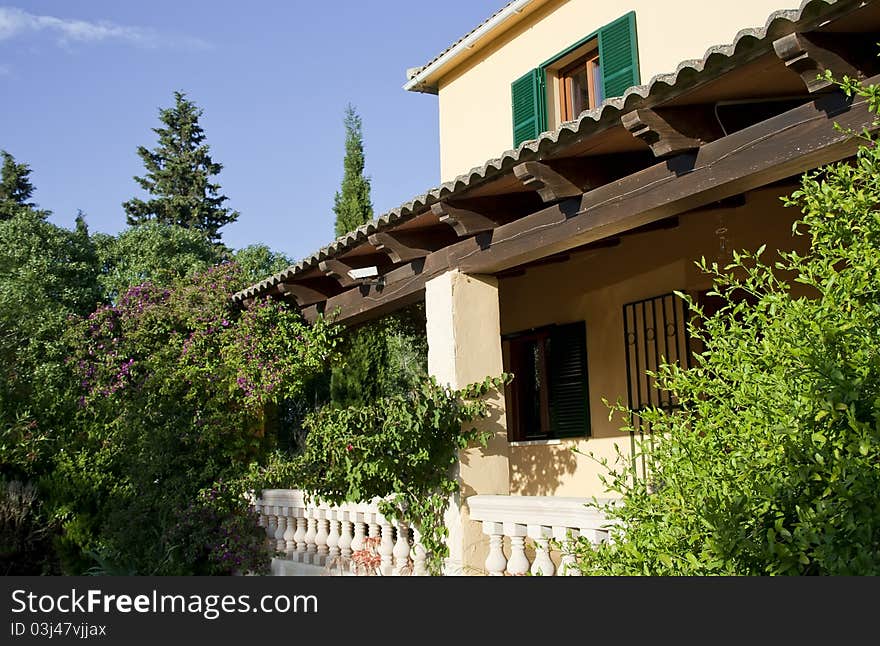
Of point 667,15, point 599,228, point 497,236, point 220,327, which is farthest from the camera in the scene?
point 220,327

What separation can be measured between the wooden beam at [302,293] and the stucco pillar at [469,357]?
2209mm

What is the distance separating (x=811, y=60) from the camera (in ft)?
12.1

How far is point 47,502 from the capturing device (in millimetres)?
9797

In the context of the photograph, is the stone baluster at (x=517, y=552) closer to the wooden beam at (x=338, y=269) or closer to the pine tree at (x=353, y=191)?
the wooden beam at (x=338, y=269)

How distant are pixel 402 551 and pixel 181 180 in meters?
28.6

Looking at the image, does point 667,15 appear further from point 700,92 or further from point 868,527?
point 868,527

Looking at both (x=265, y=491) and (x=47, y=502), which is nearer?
(x=265, y=491)

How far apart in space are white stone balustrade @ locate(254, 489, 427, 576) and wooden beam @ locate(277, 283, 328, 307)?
6.10 feet

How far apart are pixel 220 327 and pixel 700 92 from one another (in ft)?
20.1

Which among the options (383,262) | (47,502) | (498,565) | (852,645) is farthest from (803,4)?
(47,502)

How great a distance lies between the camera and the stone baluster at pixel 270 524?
8.55 m

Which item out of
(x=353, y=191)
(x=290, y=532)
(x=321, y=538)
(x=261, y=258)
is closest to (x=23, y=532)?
(x=290, y=532)

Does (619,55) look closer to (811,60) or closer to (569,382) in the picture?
(569,382)

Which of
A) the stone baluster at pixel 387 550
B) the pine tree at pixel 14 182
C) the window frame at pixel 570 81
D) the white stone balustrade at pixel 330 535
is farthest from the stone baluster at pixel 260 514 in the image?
the pine tree at pixel 14 182
